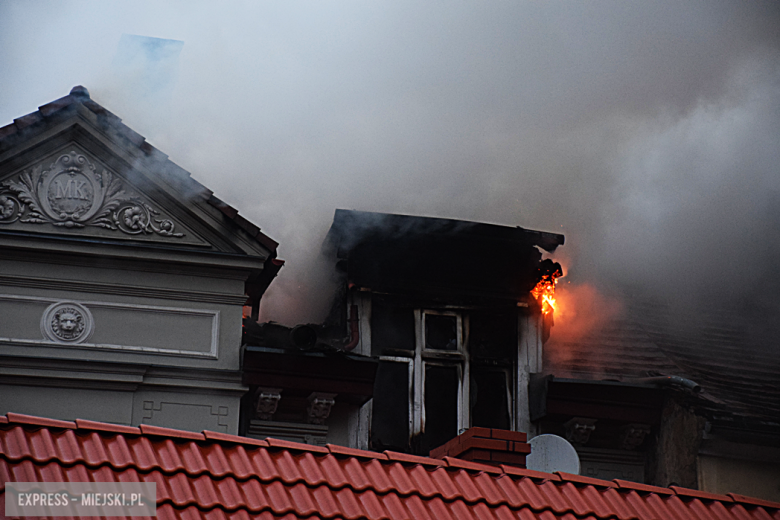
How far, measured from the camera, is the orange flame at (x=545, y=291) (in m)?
12.7

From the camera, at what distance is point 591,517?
7.07 metres

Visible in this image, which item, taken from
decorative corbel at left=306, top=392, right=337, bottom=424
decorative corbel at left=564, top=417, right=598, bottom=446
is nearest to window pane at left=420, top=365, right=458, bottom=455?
decorative corbel at left=306, top=392, right=337, bottom=424

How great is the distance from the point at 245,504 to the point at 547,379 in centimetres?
594

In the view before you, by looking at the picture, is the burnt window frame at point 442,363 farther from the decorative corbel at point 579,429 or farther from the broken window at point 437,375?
the decorative corbel at point 579,429

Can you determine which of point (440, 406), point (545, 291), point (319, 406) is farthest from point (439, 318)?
point (319, 406)

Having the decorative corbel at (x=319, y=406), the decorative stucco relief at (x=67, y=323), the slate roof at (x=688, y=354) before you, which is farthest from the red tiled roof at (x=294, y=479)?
the slate roof at (x=688, y=354)

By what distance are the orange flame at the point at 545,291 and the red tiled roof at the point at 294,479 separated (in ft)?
16.9

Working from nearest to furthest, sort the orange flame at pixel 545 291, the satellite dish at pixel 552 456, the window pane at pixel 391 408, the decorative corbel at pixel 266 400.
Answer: the satellite dish at pixel 552 456, the decorative corbel at pixel 266 400, the window pane at pixel 391 408, the orange flame at pixel 545 291

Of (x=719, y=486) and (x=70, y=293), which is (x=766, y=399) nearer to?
(x=719, y=486)

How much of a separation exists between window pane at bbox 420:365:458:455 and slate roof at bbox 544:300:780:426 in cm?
125

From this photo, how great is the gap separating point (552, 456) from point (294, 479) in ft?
11.6

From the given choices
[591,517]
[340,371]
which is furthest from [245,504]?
[340,371]

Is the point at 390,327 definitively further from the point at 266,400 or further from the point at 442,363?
the point at 266,400

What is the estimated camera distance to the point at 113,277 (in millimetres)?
10938
